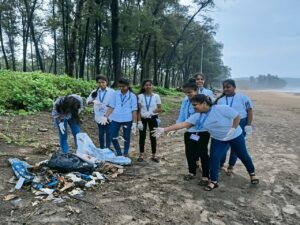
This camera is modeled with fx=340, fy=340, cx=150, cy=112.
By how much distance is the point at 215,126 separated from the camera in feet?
16.8

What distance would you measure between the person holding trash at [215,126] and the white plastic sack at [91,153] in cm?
126

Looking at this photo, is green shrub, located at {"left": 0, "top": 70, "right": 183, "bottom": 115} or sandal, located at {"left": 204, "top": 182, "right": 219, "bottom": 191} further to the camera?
green shrub, located at {"left": 0, "top": 70, "right": 183, "bottom": 115}

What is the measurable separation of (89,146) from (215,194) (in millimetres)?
2260

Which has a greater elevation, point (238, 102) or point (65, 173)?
point (238, 102)

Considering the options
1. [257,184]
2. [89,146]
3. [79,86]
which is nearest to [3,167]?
[89,146]

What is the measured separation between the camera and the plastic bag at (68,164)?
5.12 metres

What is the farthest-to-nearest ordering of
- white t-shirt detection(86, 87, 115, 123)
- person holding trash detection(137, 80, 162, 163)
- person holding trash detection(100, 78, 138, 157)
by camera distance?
white t-shirt detection(86, 87, 115, 123) < person holding trash detection(137, 80, 162, 163) < person holding trash detection(100, 78, 138, 157)

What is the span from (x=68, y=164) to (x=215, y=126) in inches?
90.2

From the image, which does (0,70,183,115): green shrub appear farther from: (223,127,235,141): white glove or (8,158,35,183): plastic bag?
(223,127,235,141): white glove

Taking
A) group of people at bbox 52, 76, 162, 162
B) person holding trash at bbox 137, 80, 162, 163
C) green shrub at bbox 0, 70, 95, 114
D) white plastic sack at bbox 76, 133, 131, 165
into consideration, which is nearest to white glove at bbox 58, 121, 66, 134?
group of people at bbox 52, 76, 162, 162

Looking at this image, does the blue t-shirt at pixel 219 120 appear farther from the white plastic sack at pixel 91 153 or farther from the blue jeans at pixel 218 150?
the white plastic sack at pixel 91 153

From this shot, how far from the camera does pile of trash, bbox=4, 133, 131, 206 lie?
4.59 meters

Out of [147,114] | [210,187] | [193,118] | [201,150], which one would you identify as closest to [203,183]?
[210,187]

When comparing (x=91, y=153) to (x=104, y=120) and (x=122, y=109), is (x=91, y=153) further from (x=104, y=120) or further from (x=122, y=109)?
(x=122, y=109)
